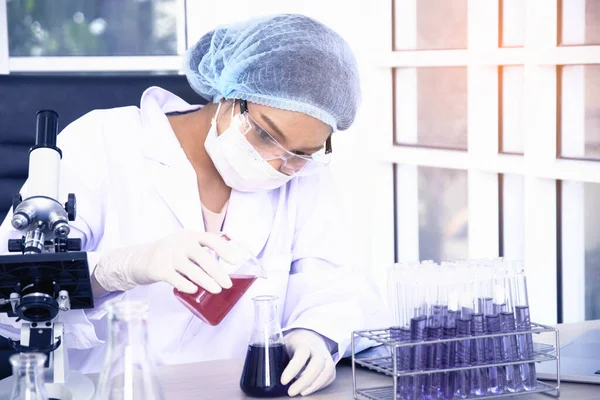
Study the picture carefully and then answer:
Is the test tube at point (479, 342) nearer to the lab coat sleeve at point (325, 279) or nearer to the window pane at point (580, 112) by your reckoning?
the lab coat sleeve at point (325, 279)

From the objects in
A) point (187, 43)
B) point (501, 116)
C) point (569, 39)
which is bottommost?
point (501, 116)

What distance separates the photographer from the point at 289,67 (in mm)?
1760

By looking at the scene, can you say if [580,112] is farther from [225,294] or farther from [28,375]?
[28,375]

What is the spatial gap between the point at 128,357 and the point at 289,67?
0.92 meters

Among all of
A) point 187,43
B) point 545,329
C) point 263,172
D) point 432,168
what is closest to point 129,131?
point 263,172

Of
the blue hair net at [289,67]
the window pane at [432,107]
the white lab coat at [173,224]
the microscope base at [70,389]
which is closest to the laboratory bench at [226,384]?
the microscope base at [70,389]

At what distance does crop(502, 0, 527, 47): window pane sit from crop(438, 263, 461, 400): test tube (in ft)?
3.91

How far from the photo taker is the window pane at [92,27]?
3.15 m

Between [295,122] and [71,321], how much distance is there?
0.59 meters

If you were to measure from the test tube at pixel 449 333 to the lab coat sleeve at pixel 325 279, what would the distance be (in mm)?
336

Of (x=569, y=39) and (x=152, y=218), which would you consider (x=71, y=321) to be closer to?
(x=152, y=218)

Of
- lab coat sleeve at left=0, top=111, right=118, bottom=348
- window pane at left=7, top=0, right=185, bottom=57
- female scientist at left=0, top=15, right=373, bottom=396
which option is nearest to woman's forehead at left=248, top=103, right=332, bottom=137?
female scientist at left=0, top=15, right=373, bottom=396

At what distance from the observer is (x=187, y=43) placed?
3.31 metres

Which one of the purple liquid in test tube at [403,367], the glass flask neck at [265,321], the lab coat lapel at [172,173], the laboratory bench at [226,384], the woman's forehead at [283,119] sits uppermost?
the woman's forehead at [283,119]
